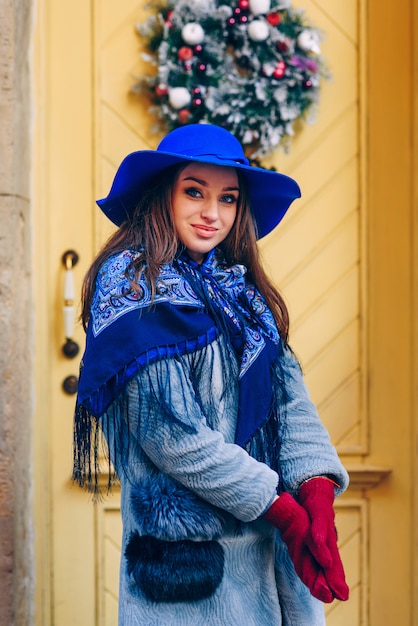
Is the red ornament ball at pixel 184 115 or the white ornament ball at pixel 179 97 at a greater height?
the white ornament ball at pixel 179 97

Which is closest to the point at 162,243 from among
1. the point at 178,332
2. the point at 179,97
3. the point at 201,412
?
the point at 178,332

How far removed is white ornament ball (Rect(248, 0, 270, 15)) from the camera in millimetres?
3041

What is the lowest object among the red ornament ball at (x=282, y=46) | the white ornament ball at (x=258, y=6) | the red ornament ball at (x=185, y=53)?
the red ornament ball at (x=185, y=53)

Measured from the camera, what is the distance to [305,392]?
6.73 feet

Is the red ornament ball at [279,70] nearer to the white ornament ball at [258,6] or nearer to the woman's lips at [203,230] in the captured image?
the white ornament ball at [258,6]

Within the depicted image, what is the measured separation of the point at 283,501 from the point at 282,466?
17 centimetres

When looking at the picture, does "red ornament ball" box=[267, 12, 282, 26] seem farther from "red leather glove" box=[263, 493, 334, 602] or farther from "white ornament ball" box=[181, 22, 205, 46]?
"red leather glove" box=[263, 493, 334, 602]

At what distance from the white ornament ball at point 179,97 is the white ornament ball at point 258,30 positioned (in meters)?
0.29

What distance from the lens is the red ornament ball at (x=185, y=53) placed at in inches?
119

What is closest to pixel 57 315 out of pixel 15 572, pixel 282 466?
pixel 15 572

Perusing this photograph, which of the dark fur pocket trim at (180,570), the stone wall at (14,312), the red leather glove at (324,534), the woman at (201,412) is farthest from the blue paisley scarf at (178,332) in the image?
the stone wall at (14,312)

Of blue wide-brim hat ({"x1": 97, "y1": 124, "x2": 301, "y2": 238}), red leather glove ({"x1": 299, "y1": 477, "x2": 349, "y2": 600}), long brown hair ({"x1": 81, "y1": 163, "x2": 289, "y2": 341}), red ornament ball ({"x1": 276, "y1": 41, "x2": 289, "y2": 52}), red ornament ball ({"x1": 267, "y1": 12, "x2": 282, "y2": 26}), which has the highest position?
red ornament ball ({"x1": 267, "y1": 12, "x2": 282, "y2": 26})

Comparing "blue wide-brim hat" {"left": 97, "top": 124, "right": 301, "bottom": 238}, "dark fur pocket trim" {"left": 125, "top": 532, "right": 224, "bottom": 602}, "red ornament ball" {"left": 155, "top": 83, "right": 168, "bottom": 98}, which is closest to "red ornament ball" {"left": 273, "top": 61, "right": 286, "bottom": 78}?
"red ornament ball" {"left": 155, "top": 83, "right": 168, "bottom": 98}

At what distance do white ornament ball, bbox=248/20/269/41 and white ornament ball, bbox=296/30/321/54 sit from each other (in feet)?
0.42
